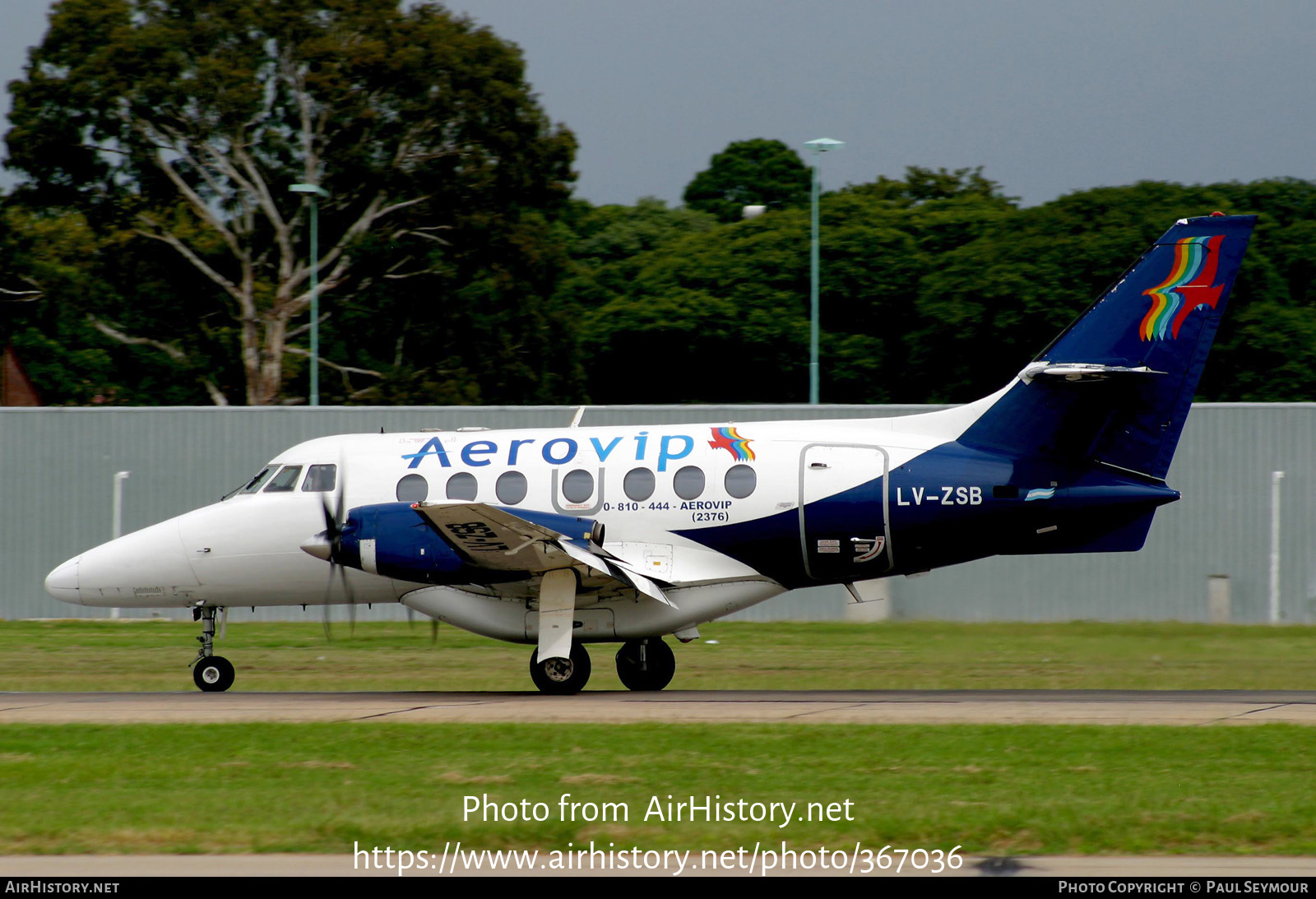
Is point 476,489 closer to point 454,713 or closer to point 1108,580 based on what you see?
point 454,713

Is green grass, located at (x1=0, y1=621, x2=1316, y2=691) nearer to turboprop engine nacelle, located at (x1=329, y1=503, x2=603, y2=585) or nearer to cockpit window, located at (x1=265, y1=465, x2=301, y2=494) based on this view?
cockpit window, located at (x1=265, y1=465, x2=301, y2=494)

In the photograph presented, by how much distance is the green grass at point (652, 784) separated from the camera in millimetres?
9703

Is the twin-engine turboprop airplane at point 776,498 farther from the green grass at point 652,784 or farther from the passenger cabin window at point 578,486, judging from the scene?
the green grass at point 652,784

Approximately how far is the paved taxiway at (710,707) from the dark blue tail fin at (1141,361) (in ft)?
9.57

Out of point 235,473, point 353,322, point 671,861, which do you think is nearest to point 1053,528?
point 671,861

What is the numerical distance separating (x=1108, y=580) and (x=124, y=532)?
20000 mm

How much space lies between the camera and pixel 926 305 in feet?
158

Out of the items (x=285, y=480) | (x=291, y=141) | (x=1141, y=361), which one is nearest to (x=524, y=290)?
(x=291, y=141)

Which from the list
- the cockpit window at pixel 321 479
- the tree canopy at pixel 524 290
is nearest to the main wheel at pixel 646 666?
the cockpit window at pixel 321 479

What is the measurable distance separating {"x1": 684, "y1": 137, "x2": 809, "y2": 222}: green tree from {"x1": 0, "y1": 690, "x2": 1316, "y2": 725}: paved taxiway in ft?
182

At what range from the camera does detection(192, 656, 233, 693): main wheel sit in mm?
18391

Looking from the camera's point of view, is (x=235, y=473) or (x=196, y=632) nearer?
(x=196, y=632)

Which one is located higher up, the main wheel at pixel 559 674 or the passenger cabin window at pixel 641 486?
the passenger cabin window at pixel 641 486

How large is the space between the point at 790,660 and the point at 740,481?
19.8 ft
